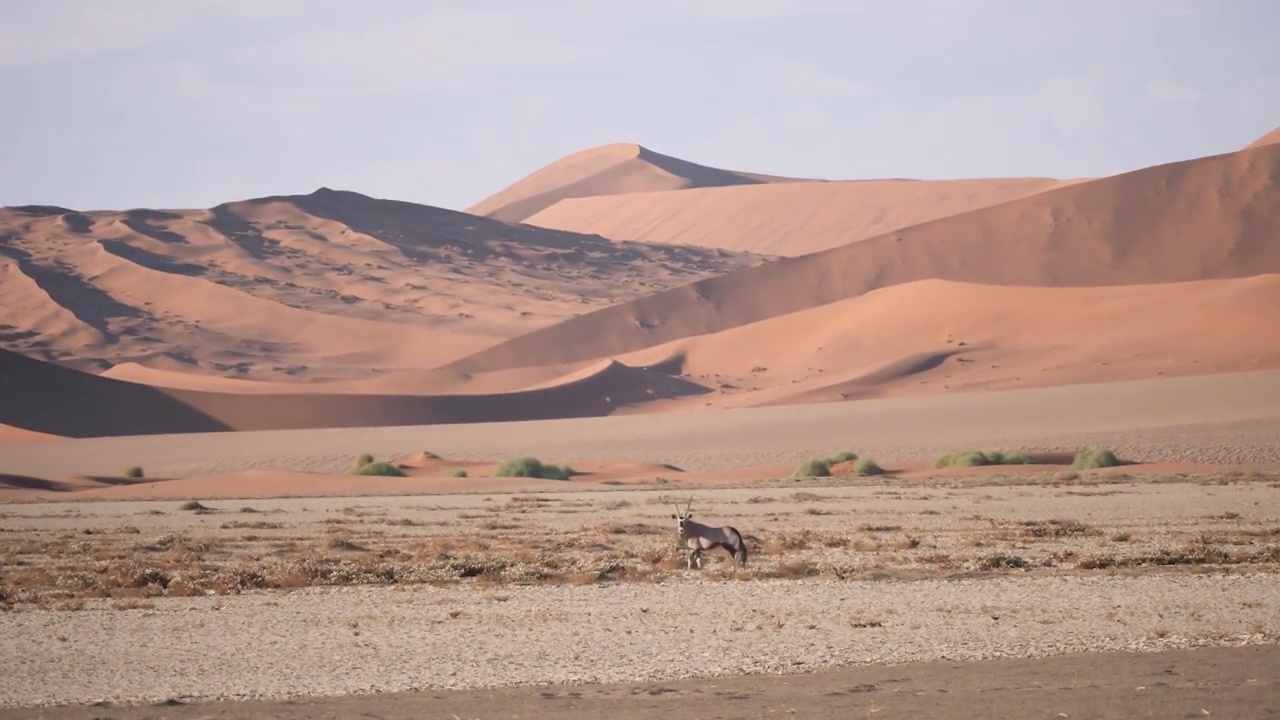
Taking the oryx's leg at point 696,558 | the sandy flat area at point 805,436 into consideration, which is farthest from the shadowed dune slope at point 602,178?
the oryx's leg at point 696,558

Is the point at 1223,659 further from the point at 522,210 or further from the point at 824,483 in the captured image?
the point at 522,210

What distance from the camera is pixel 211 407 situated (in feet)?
197

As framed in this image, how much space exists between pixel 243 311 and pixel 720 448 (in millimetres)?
50089

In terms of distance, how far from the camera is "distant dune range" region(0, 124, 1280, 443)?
5953 cm

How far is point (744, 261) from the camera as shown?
113 metres

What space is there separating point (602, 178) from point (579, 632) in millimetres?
170071

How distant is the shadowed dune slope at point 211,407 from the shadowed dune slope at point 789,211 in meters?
63.7

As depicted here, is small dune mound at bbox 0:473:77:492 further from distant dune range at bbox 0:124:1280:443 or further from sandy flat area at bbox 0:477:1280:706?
distant dune range at bbox 0:124:1280:443

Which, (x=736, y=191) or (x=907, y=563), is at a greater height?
(x=736, y=191)

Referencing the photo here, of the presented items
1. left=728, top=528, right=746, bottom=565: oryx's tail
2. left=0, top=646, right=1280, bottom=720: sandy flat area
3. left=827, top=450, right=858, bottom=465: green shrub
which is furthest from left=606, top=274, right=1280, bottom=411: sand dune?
left=0, top=646, right=1280, bottom=720: sandy flat area

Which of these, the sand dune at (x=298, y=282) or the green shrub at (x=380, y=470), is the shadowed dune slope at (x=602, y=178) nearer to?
the sand dune at (x=298, y=282)

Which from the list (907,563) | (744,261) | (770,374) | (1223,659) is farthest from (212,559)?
(744,261)

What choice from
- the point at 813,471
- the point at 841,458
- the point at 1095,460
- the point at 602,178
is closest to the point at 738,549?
the point at 813,471

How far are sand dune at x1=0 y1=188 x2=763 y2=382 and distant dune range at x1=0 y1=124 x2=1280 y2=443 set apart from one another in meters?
0.24
